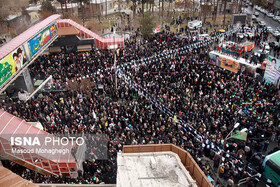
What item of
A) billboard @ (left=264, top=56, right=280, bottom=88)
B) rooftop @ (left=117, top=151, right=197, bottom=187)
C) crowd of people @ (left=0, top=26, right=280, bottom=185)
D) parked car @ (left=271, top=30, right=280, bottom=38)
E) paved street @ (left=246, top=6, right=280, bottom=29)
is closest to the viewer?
rooftop @ (left=117, top=151, right=197, bottom=187)

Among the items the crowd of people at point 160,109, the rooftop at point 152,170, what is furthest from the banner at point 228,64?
the rooftop at point 152,170

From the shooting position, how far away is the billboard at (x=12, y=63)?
17969mm

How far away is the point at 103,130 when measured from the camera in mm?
14750

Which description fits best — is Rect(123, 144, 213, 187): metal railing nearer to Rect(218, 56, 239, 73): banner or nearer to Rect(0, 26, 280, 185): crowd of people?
Rect(0, 26, 280, 185): crowd of people

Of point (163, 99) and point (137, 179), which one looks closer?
point (137, 179)

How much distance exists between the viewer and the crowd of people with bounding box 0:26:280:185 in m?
13.0

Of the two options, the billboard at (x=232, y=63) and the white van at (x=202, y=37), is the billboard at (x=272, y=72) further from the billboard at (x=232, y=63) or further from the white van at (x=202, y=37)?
the white van at (x=202, y=37)

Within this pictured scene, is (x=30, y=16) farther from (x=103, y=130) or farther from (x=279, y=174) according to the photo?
(x=279, y=174)

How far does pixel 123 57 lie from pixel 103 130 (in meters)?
11.0

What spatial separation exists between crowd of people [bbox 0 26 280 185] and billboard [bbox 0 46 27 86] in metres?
2.44

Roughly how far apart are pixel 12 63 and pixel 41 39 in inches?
221

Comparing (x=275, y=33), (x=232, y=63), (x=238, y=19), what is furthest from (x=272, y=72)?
(x=238, y=19)

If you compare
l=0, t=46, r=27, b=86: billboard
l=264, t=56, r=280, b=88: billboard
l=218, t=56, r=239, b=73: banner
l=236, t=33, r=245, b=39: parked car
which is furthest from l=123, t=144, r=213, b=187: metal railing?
l=236, t=33, r=245, b=39: parked car

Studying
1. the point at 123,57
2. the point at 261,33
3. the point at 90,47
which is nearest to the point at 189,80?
the point at 123,57
